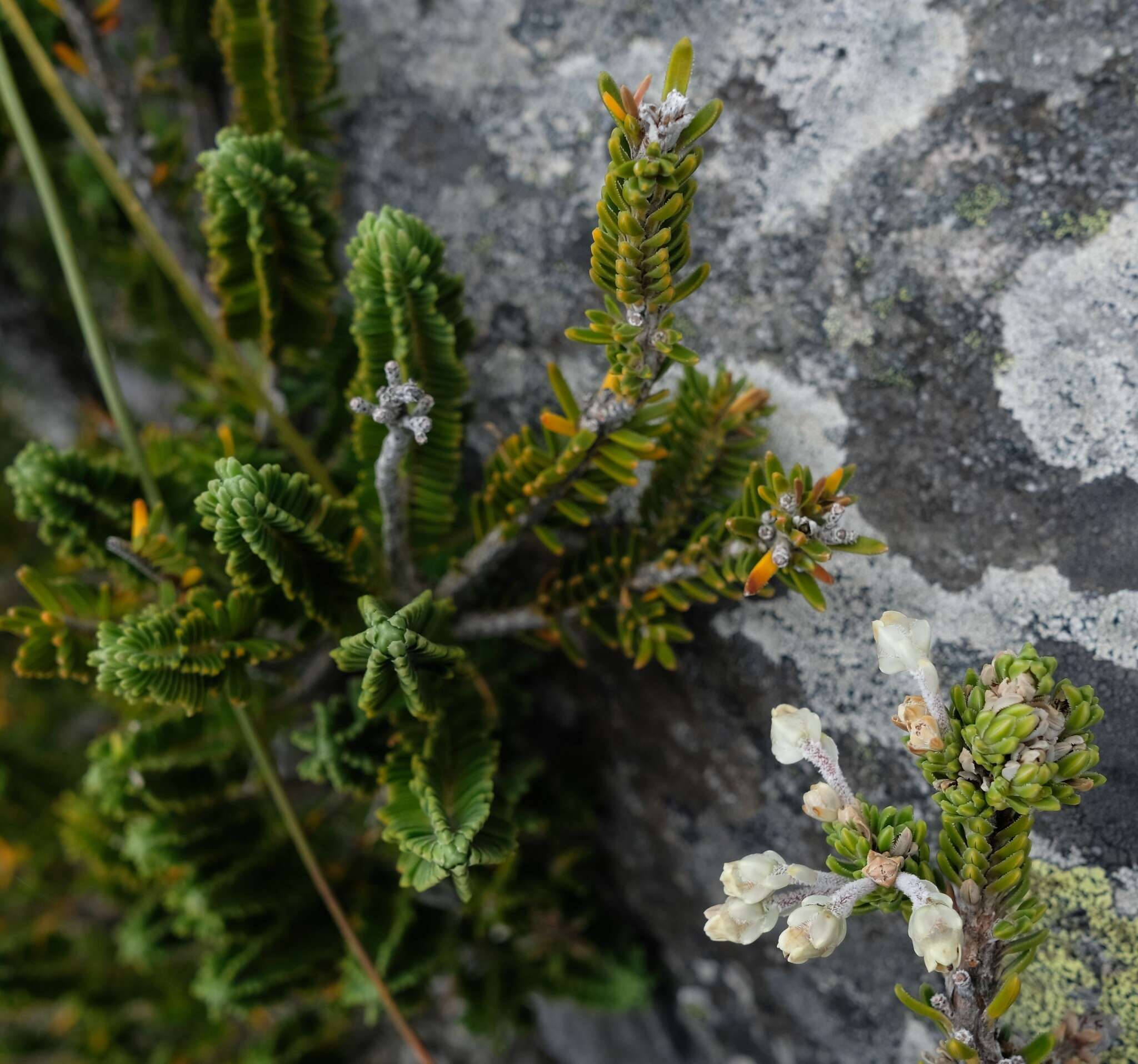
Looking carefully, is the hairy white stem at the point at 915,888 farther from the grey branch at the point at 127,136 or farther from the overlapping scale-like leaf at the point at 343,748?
the grey branch at the point at 127,136

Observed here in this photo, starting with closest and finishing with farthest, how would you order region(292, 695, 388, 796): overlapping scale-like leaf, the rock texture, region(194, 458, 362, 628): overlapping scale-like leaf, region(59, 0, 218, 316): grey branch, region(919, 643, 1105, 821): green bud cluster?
region(919, 643, 1105, 821): green bud cluster < region(194, 458, 362, 628): overlapping scale-like leaf < the rock texture < region(292, 695, 388, 796): overlapping scale-like leaf < region(59, 0, 218, 316): grey branch

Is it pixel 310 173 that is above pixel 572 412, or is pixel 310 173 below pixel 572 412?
above

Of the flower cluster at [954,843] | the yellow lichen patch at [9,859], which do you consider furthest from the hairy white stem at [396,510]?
the yellow lichen patch at [9,859]

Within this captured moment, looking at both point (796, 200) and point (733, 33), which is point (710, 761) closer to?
point (796, 200)

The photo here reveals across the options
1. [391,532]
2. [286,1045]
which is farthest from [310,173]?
[286,1045]

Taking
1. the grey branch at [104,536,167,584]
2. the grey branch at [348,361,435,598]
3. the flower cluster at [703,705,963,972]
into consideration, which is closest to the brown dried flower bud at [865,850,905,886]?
the flower cluster at [703,705,963,972]

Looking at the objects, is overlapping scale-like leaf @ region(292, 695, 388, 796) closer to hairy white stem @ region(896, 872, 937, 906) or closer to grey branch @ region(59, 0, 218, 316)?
hairy white stem @ region(896, 872, 937, 906)
